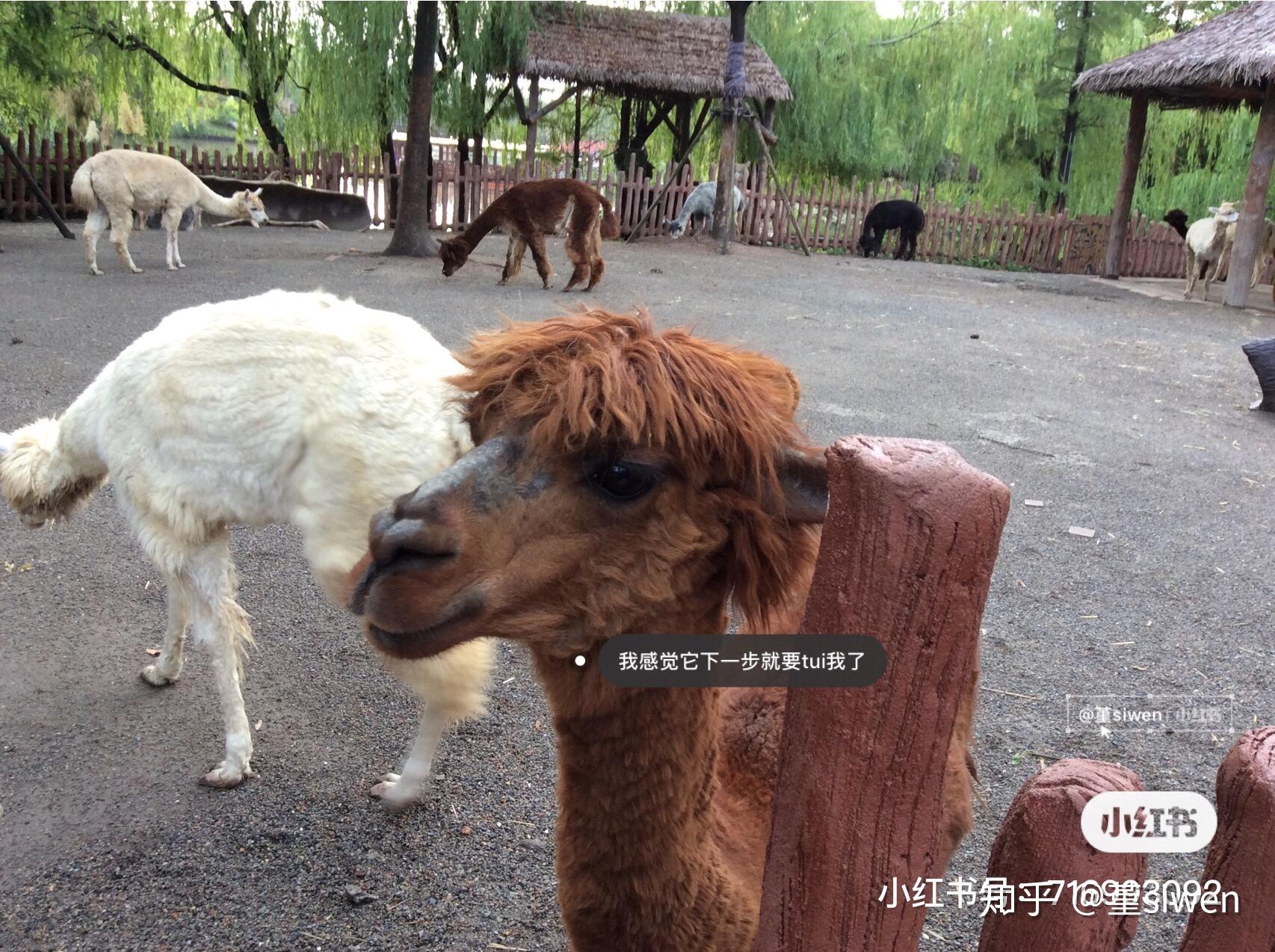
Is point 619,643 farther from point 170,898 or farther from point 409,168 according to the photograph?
point 409,168

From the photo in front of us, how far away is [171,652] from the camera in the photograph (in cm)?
358

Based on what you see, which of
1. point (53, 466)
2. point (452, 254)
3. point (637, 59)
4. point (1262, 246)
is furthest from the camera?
point (637, 59)

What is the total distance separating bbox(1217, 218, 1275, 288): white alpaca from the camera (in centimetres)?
1714

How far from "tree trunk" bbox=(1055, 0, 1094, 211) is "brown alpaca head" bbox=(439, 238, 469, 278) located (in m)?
19.5

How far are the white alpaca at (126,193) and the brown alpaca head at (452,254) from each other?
3708 mm

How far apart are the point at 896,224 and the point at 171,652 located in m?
21.6

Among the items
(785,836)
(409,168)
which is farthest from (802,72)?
(785,836)

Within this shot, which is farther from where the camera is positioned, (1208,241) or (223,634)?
(1208,241)

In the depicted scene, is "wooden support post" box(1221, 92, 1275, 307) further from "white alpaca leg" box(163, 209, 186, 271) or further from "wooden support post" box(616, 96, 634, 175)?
"white alpaca leg" box(163, 209, 186, 271)

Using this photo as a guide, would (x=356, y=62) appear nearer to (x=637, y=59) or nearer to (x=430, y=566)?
(x=637, y=59)

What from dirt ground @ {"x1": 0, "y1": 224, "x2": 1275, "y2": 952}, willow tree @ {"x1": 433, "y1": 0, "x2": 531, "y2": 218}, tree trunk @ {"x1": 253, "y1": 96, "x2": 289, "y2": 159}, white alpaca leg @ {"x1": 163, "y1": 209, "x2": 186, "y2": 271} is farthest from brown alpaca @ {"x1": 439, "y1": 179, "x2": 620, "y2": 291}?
tree trunk @ {"x1": 253, "y1": 96, "x2": 289, "y2": 159}

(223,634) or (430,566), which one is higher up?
(430,566)

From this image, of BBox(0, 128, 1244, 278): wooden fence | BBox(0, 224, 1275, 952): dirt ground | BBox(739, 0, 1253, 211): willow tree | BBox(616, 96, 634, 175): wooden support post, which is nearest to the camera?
BBox(0, 224, 1275, 952): dirt ground

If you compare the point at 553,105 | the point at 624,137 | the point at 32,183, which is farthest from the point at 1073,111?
the point at 32,183
